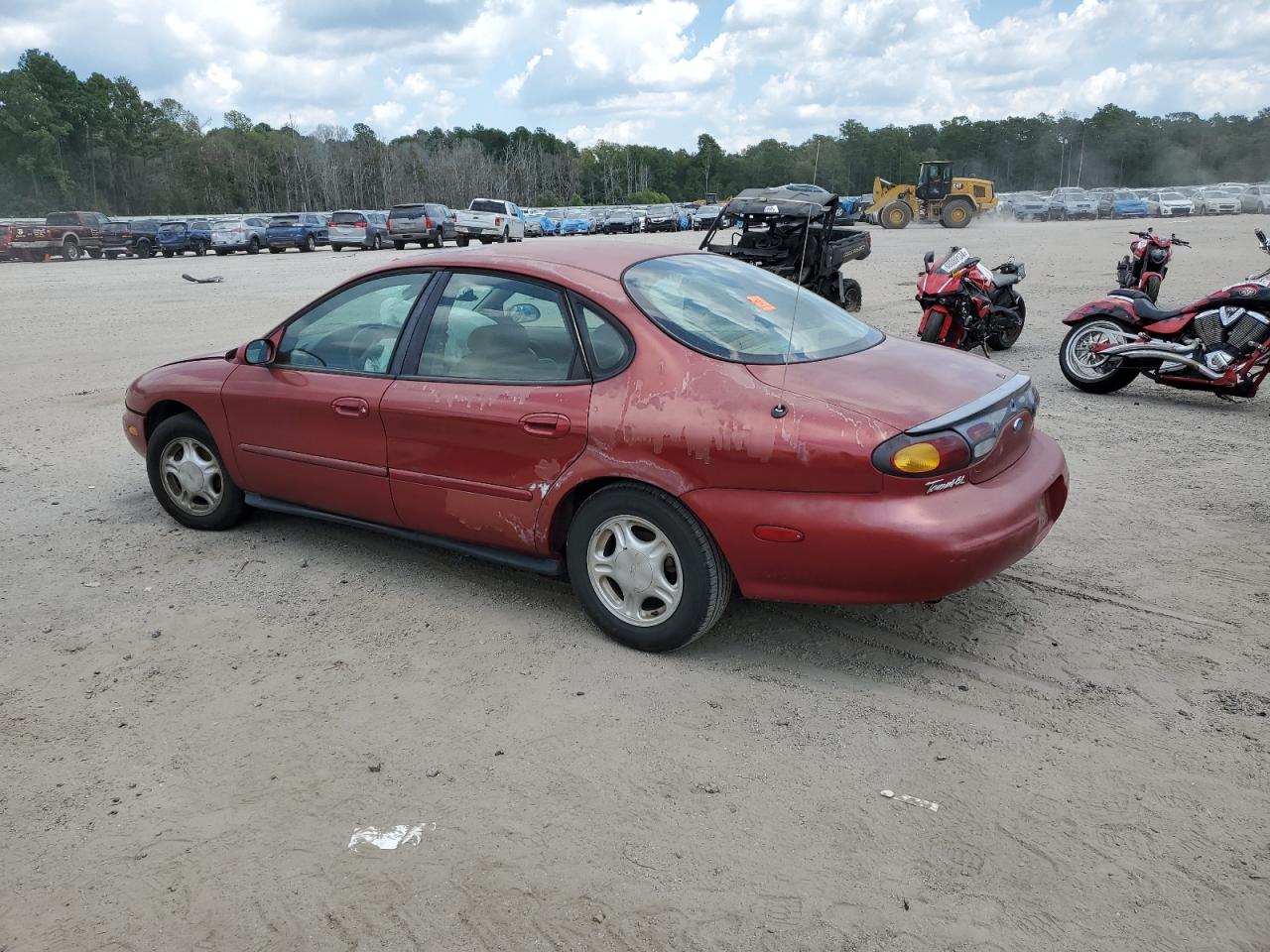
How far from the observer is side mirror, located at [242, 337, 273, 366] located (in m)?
4.75

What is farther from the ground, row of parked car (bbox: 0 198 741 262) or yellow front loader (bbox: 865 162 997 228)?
yellow front loader (bbox: 865 162 997 228)

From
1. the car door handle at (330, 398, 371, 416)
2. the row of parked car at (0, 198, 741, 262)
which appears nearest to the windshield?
the car door handle at (330, 398, 371, 416)

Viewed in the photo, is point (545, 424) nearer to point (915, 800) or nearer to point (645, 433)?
point (645, 433)

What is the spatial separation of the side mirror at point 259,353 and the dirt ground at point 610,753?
3.21 ft

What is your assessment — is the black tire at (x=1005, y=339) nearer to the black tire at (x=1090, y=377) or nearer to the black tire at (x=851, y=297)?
the black tire at (x=1090, y=377)

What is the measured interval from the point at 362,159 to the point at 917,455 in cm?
10499

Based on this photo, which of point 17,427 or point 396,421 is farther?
point 17,427

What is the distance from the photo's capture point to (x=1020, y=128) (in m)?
106

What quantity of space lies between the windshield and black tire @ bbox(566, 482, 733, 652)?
61 cm

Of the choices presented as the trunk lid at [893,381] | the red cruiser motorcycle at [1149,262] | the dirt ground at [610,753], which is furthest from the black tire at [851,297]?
the trunk lid at [893,381]

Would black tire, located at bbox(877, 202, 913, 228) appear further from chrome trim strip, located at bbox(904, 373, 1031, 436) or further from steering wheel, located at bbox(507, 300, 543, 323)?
steering wheel, located at bbox(507, 300, 543, 323)

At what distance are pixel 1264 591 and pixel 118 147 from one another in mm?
103206

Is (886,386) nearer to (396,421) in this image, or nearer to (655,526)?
(655,526)

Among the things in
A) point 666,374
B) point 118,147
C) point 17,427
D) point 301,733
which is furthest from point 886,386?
point 118,147
